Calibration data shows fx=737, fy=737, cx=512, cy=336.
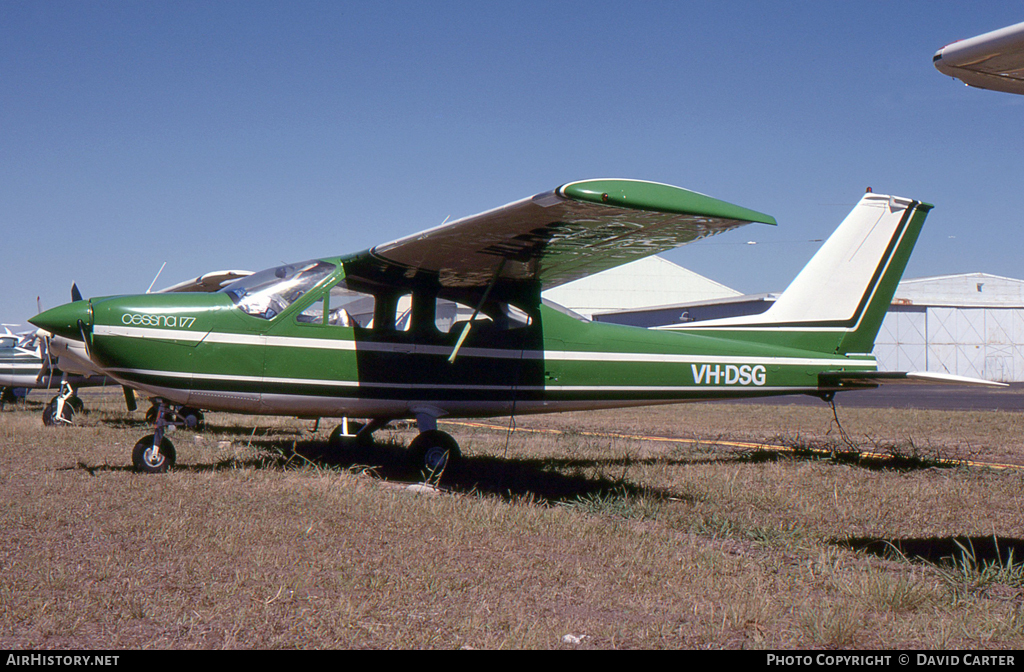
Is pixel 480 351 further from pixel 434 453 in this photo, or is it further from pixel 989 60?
pixel 989 60

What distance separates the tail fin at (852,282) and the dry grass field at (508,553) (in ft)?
5.22

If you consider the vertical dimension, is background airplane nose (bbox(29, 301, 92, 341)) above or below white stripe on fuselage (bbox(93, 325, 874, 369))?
above

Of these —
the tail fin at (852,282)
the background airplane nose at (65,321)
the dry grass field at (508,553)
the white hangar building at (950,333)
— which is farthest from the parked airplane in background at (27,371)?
the white hangar building at (950,333)

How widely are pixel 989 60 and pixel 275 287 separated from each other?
5922 millimetres

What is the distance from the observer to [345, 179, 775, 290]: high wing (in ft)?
17.1

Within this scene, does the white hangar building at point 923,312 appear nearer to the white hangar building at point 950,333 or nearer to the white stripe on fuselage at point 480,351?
the white hangar building at point 950,333

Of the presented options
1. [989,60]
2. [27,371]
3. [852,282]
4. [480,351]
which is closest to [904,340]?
[852,282]

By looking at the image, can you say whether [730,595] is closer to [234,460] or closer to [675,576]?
[675,576]

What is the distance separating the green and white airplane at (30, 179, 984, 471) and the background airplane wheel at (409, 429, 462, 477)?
0.02m

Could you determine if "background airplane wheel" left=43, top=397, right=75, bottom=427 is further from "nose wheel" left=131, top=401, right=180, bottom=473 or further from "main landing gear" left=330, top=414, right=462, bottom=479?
"main landing gear" left=330, top=414, right=462, bottom=479

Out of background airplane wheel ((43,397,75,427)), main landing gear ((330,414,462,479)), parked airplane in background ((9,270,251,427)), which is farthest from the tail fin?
background airplane wheel ((43,397,75,427))

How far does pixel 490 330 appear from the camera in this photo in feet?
25.9
